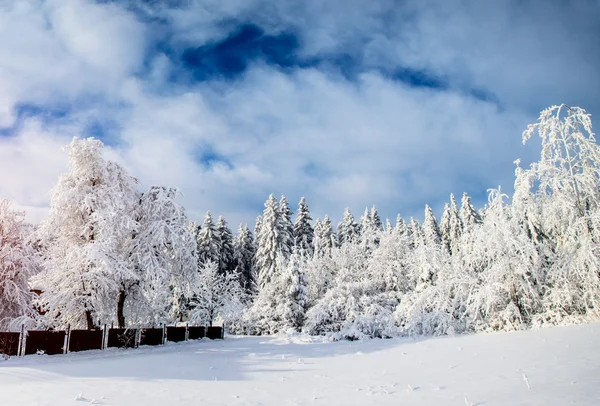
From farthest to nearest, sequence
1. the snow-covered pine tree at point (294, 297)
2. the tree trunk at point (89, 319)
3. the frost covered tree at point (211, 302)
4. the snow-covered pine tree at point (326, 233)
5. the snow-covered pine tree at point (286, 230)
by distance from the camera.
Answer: the snow-covered pine tree at point (326, 233), the snow-covered pine tree at point (286, 230), the frost covered tree at point (211, 302), the snow-covered pine tree at point (294, 297), the tree trunk at point (89, 319)

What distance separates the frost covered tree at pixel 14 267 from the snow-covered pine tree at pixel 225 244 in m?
28.3

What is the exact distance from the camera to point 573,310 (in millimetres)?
17953

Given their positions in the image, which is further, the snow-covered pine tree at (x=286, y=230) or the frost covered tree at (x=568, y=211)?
the snow-covered pine tree at (x=286, y=230)

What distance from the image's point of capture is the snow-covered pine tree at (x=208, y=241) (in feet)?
153

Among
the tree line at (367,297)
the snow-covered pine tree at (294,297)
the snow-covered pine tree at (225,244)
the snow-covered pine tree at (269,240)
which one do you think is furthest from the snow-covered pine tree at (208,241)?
the tree line at (367,297)

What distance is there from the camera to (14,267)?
813 inches

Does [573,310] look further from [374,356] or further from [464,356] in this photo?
[374,356]

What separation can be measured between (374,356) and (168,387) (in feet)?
26.5

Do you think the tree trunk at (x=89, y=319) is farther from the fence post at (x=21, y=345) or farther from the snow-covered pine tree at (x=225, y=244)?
the snow-covered pine tree at (x=225, y=244)

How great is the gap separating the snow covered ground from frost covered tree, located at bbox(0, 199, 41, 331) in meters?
6.30

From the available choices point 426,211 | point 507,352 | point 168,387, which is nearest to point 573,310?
point 507,352

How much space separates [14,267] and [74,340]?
21.1 ft

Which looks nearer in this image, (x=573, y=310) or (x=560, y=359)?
(x=560, y=359)

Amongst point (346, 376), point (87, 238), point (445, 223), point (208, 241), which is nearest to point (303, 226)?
point (208, 241)
